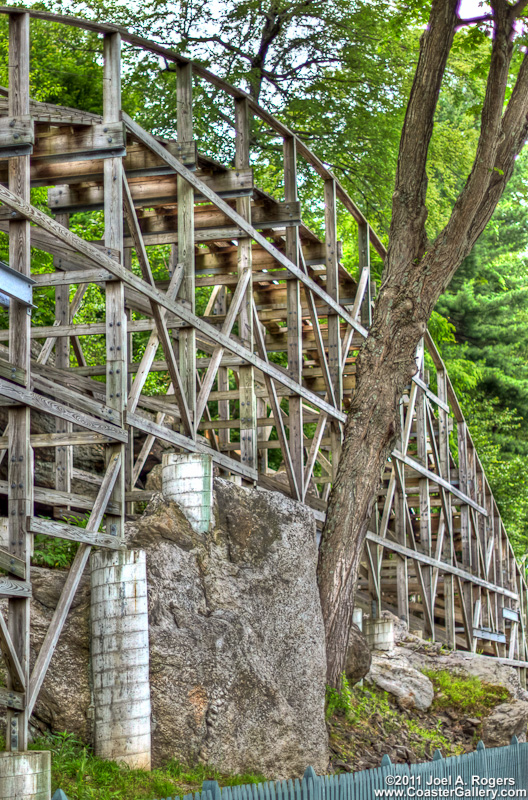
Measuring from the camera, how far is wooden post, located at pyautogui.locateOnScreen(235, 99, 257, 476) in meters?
13.2

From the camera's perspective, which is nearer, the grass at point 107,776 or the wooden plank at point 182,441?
the grass at point 107,776

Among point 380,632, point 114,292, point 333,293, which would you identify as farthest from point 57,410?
point 380,632

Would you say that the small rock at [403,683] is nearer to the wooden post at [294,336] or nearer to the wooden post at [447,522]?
the wooden post at [294,336]

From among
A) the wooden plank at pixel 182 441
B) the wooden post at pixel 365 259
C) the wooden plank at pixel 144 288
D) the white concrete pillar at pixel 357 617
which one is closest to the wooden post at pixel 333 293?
the wooden plank at pixel 144 288

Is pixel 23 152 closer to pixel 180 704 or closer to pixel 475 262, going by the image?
pixel 180 704

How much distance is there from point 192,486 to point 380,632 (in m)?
6.96

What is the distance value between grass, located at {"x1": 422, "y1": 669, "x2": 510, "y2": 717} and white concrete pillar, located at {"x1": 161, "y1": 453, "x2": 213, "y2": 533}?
5929mm

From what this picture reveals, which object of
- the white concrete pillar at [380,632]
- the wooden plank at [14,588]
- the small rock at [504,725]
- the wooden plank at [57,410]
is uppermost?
the wooden plank at [57,410]

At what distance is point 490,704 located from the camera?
601 inches

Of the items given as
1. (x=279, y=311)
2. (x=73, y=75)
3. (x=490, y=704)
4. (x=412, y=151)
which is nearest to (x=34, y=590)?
(x=412, y=151)

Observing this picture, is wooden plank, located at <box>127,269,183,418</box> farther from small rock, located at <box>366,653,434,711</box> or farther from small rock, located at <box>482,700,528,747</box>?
small rock, located at <box>482,700,528,747</box>

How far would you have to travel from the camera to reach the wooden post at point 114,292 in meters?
10.2

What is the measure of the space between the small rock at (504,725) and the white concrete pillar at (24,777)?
7.93 metres

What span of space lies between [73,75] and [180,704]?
1510cm
